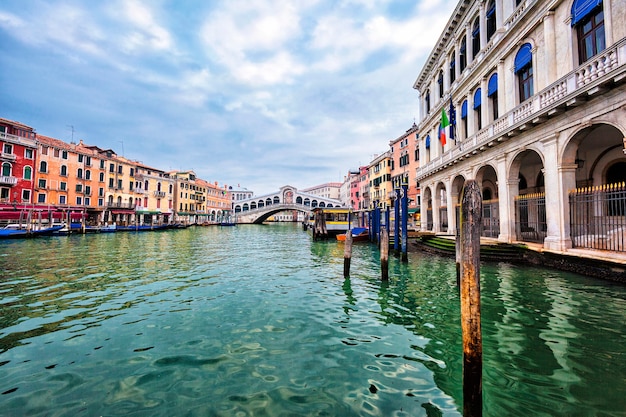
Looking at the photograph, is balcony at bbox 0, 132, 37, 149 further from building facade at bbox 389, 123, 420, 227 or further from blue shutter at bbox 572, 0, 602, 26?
blue shutter at bbox 572, 0, 602, 26

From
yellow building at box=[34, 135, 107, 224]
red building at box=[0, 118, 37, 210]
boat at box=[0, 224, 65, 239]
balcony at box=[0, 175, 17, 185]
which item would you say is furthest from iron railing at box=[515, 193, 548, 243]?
red building at box=[0, 118, 37, 210]

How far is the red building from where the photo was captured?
27.6 metres

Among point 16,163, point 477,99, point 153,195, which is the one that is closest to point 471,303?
point 477,99

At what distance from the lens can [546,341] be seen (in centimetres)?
445

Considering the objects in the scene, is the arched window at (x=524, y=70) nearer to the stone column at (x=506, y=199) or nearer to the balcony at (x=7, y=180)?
the stone column at (x=506, y=199)

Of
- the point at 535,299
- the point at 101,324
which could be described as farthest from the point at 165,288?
the point at 535,299

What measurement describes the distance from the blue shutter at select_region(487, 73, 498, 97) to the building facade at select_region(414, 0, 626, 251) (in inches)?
A: 1.8

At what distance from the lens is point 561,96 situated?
351 inches

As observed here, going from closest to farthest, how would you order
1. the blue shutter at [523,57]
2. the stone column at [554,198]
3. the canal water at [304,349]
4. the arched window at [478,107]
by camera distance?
the canal water at [304,349] < the stone column at [554,198] < the blue shutter at [523,57] < the arched window at [478,107]

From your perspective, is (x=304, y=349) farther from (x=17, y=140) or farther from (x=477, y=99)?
(x=17, y=140)

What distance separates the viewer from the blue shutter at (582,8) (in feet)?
27.6

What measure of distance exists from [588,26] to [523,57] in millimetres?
2452

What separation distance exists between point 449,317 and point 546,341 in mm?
1487

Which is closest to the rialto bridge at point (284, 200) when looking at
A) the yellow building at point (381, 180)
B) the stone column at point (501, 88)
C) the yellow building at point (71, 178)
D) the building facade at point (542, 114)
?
the yellow building at point (381, 180)
